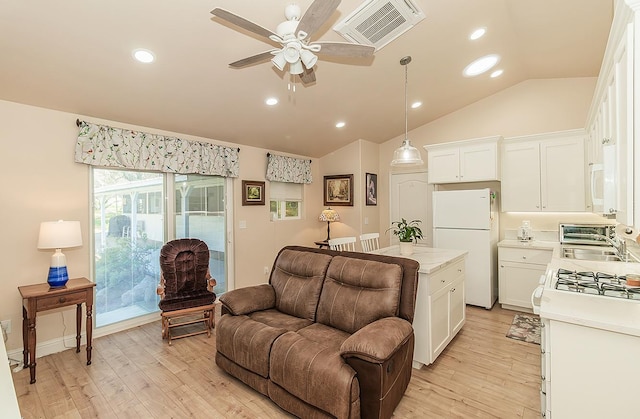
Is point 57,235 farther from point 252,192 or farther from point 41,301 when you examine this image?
point 252,192

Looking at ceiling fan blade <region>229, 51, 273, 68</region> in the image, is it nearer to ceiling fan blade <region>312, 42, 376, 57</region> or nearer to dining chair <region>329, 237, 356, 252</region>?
ceiling fan blade <region>312, 42, 376, 57</region>

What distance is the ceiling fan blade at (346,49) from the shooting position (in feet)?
6.33

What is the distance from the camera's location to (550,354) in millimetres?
1507

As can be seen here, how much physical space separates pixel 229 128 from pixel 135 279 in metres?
2.22

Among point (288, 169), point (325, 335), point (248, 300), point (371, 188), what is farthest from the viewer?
point (371, 188)

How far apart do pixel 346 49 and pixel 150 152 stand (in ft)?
8.91

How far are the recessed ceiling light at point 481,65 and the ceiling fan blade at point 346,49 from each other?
7.25 ft

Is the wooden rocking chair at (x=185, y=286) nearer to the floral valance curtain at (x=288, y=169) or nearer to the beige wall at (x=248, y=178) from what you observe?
the beige wall at (x=248, y=178)

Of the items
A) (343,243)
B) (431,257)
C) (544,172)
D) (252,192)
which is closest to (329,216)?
(252,192)

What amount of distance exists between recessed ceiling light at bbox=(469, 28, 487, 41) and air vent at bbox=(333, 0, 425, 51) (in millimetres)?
886

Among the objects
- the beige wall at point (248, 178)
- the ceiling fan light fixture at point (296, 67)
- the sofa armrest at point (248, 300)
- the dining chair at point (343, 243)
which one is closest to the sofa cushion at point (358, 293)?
the sofa armrest at point (248, 300)

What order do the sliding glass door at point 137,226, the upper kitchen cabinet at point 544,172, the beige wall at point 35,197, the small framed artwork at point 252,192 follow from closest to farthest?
the beige wall at point 35,197 → the sliding glass door at point 137,226 → the upper kitchen cabinet at point 544,172 → the small framed artwork at point 252,192

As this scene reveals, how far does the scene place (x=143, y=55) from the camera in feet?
8.05

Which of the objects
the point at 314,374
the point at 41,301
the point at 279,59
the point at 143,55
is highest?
the point at 143,55
